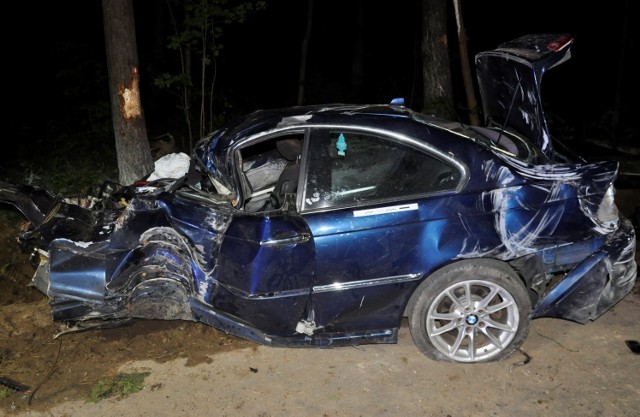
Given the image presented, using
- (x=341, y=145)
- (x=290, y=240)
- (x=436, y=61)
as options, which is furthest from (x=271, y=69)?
(x=290, y=240)

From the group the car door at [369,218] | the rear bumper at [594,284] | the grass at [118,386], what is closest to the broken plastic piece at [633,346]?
the rear bumper at [594,284]

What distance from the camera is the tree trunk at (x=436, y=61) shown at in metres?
8.98

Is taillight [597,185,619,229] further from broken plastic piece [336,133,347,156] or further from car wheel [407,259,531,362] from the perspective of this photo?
broken plastic piece [336,133,347,156]

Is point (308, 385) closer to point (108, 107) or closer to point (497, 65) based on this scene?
point (497, 65)

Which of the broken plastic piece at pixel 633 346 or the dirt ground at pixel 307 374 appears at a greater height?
the broken plastic piece at pixel 633 346

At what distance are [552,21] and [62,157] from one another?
1463 cm

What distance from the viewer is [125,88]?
659 centimetres

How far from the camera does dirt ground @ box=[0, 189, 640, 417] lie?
371cm

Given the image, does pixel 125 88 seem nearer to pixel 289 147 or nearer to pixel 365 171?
pixel 289 147

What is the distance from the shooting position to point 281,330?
3.98m

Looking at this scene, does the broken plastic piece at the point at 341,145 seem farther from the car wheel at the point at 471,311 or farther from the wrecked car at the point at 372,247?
the car wheel at the point at 471,311

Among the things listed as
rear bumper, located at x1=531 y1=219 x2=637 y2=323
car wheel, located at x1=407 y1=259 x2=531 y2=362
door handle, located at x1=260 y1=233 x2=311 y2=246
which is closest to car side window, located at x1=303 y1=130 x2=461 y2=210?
door handle, located at x1=260 y1=233 x2=311 y2=246

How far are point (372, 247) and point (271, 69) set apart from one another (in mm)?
15640

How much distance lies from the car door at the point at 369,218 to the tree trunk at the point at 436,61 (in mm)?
5376
